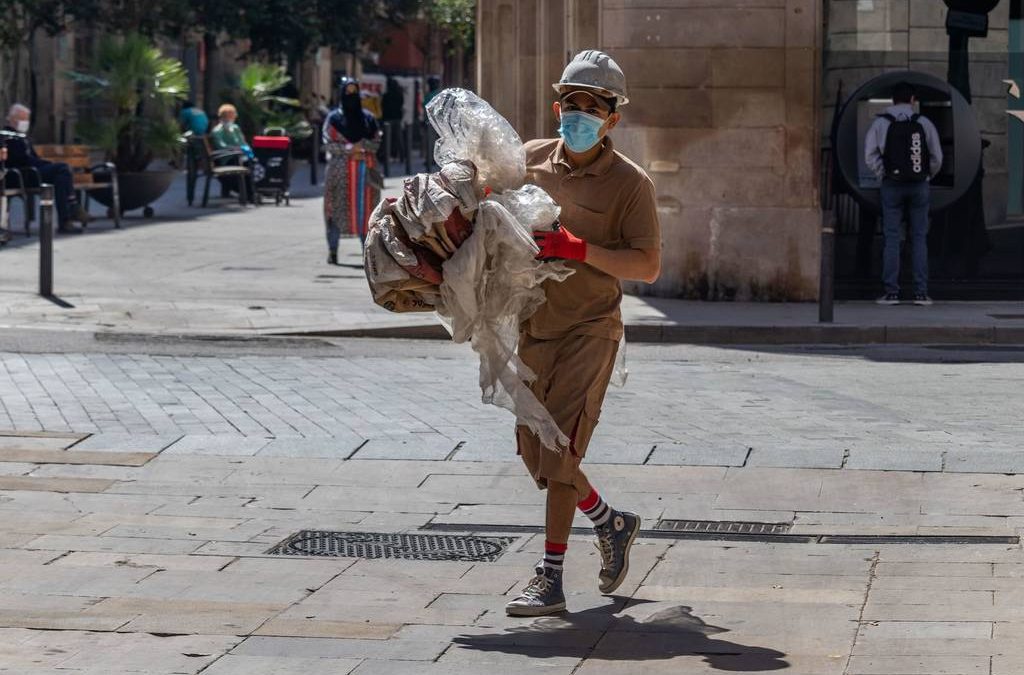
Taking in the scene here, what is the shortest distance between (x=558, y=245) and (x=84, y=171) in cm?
1822

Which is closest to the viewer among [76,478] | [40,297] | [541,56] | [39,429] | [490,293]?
[490,293]

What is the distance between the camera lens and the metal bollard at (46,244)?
51.4 feet

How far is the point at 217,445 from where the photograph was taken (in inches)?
366

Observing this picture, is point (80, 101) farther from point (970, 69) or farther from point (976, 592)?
point (976, 592)

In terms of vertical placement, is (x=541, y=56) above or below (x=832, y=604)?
above

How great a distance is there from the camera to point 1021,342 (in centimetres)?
1471

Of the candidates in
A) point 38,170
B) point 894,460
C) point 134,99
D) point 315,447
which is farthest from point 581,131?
point 134,99

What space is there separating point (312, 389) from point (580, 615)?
17.1ft

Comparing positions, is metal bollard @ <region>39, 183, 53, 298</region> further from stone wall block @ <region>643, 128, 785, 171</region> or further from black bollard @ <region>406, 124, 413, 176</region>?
black bollard @ <region>406, 124, 413, 176</region>

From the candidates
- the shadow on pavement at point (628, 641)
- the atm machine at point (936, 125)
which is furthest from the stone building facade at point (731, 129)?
the shadow on pavement at point (628, 641)

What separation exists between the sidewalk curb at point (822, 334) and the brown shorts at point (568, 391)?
837 centimetres

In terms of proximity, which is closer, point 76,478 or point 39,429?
point 76,478

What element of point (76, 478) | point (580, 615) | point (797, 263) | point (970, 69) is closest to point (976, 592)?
point (580, 615)

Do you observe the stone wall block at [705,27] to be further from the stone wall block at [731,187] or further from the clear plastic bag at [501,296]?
the clear plastic bag at [501,296]
